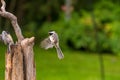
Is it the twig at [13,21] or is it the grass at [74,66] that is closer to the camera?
the twig at [13,21]

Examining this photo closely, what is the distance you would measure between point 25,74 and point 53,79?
13.9ft

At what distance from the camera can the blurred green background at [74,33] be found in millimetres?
6998

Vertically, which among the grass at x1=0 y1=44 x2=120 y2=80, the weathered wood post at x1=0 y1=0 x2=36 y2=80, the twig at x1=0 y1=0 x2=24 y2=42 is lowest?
the grass at x1=0 y1=44 x2=120 y2=80

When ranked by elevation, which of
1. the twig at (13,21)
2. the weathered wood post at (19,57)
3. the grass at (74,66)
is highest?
the twig at (13,21)

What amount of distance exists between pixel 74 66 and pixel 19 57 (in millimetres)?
5158

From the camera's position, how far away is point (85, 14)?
9.08 meters

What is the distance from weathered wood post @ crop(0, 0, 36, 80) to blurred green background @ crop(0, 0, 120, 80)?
4.16 m

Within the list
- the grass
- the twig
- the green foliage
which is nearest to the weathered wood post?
the twig

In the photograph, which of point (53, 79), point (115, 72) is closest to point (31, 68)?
point (53, 79)

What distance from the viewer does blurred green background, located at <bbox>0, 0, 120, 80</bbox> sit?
700 centimetres

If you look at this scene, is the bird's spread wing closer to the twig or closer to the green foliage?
the twig

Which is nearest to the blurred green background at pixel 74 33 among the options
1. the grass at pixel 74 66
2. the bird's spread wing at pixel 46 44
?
the grass at pixel 74 66

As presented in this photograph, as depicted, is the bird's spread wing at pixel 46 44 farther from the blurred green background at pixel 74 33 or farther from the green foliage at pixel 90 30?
the green foliage at pixel 90 30

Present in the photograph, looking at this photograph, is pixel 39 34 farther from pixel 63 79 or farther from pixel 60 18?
pixel 63 79
